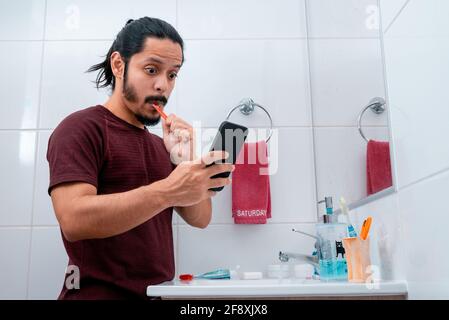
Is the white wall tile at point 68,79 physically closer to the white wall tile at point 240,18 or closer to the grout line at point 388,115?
the white wall tile at point 240,18

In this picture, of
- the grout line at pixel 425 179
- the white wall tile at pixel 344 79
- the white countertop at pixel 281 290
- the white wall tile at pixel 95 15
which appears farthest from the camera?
the white wall tile at pixel 95 15

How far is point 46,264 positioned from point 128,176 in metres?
0.58

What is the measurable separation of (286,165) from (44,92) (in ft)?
3.08

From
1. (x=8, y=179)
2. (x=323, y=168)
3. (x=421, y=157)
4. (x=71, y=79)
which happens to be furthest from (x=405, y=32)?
(x=8, y=179)

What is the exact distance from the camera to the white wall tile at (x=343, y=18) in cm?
109

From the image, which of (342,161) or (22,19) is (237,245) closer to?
(342,161)

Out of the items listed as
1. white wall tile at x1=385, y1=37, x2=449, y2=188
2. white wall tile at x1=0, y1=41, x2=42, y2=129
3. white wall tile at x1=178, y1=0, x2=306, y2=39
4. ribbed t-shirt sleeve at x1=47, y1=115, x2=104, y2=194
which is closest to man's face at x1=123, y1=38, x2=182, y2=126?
ribbed t-shirt sleeve at x1=47, y1=115, x2=104, y2=194

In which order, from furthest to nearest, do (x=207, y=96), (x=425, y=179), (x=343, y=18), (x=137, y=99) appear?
(x=207, y=96)
(x=343, y=18)
(x=137, y=99)
(x=425, y=179)

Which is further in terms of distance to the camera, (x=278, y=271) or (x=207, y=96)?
(x=207, y=96)

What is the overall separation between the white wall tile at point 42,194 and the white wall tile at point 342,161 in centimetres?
95

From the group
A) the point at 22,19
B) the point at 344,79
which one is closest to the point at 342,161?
the point at 344,79

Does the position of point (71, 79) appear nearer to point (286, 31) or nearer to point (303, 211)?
point (286, 31)

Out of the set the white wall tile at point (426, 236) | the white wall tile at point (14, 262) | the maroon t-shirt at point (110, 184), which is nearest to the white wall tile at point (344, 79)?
the white wall tile at point (426, 236)

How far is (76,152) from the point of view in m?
1.02
